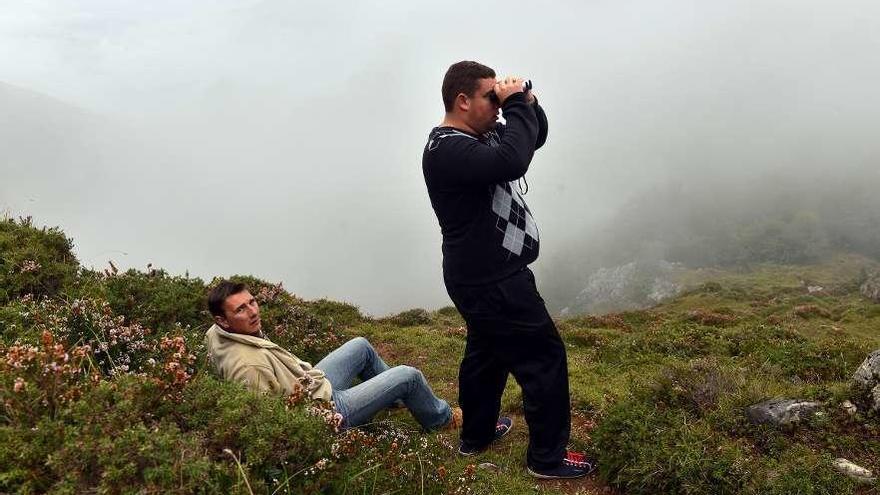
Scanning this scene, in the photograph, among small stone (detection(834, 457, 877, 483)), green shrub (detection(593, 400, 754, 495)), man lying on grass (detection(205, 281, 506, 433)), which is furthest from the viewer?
man lying on grass (detection(205, 281, 506, 433))

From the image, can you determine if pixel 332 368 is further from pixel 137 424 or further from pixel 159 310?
pixel 137 424

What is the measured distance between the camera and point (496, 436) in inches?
259

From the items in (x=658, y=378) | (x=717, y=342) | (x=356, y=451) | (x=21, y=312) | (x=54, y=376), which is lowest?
(x=717, y=342)

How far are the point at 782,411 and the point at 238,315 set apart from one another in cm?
545

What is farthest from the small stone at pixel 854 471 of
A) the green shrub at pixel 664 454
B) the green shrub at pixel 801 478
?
the green shrub at pixel 664 454

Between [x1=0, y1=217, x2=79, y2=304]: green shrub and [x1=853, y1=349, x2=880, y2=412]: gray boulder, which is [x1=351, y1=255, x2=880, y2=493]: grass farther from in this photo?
[x1=0, y1=217, x2=79, y2=304]: green shrub

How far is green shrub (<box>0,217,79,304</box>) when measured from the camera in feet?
24.7

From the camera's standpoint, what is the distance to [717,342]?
442 inches

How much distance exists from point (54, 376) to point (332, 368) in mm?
3443

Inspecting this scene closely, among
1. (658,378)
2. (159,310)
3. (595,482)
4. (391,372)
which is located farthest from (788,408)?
(159,310)

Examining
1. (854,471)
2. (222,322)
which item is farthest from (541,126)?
(854,471)

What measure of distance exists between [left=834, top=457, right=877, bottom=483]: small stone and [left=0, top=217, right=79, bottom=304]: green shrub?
29.5ft

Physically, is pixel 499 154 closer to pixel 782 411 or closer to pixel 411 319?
pixel 782 411

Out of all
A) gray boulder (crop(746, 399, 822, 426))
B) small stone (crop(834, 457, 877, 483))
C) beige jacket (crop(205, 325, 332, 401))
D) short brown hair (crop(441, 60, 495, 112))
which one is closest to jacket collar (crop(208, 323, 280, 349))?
beige jacket (crop(205, 325, 332, 401))
